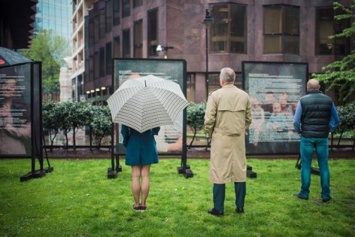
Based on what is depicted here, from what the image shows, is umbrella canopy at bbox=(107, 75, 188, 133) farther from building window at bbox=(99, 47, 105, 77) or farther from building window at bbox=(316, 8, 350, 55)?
building window at bbox=(99, 47, 105, 77)

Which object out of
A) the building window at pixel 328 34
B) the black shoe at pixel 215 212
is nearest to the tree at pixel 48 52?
the building window at pixel 328 34

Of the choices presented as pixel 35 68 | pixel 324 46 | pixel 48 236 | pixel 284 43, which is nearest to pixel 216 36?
pixel 284 43

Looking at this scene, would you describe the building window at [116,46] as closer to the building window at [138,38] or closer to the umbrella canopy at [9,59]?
the building window at [138,38]

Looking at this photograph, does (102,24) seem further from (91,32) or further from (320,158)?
(320,158)

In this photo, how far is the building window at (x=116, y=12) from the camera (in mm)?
40000

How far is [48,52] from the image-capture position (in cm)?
6078

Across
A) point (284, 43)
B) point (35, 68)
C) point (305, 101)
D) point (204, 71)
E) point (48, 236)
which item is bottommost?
point (48, 236)

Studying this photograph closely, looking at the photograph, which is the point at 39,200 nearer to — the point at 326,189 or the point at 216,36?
the point at 326,189

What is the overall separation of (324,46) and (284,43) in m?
3.75

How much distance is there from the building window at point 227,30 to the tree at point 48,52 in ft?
120

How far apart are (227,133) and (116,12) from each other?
37.4 meters

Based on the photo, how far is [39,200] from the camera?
6.90 metres

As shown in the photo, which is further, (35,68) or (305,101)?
(35,68)

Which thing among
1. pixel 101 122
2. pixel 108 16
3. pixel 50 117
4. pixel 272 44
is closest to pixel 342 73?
pixel 101 122
